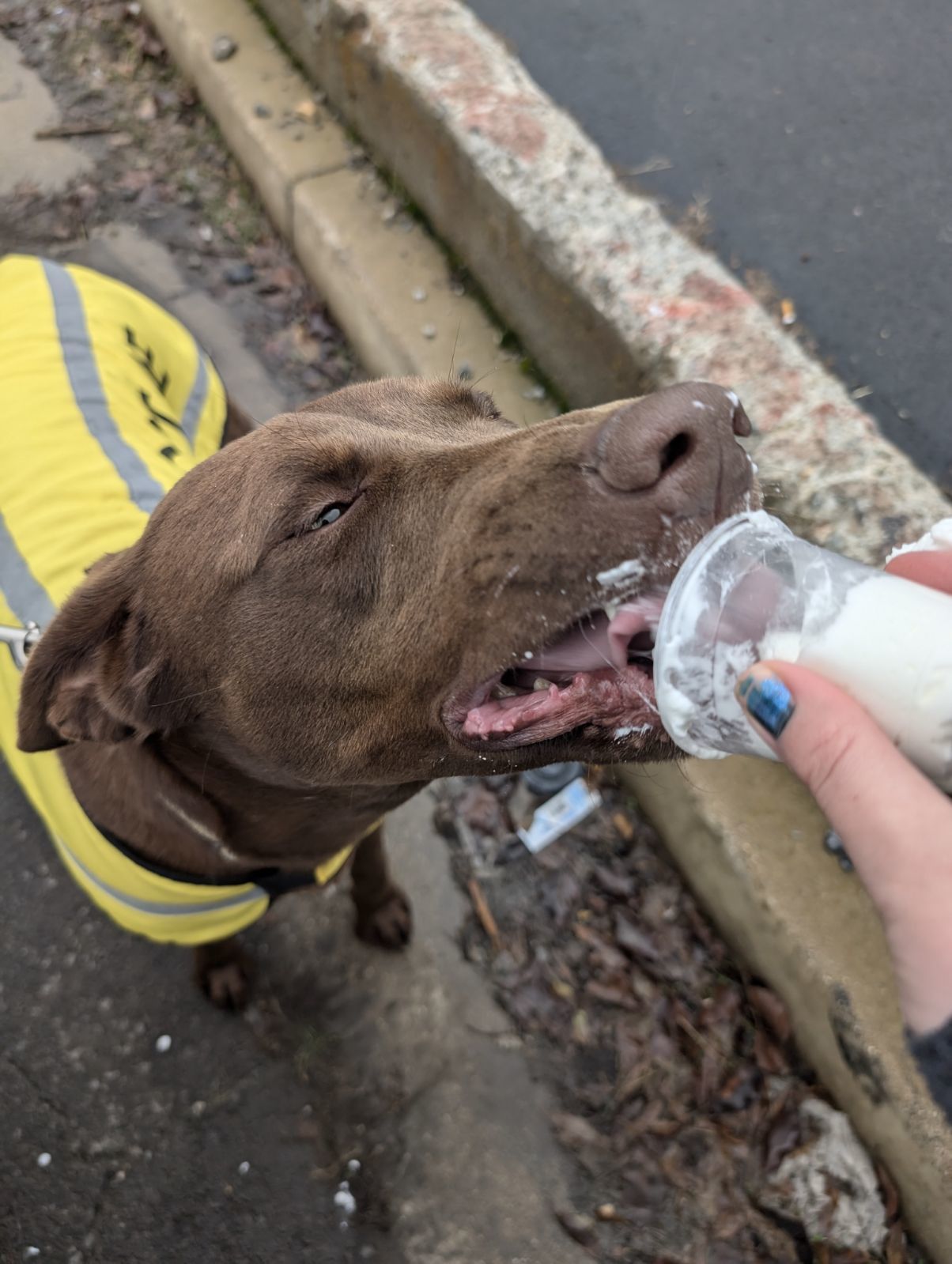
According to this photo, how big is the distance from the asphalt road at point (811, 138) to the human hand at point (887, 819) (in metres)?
2.50

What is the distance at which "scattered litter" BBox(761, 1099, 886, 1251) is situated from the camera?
245 centimetres

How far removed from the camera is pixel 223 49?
4.76m

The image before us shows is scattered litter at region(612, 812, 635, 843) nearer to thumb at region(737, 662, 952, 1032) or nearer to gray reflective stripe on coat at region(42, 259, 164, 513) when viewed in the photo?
gray reflective stripe on coat at region(42, 259, 164, 513)

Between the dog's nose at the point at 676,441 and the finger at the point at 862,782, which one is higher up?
the dog's nose at the point at 676,441

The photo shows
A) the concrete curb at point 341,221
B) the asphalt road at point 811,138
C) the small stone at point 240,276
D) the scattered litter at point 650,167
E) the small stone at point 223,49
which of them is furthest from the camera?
the small stone at point 223,49

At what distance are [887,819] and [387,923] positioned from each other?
216cm

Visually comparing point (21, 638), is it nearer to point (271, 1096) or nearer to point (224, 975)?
point (224, 975)

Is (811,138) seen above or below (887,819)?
below

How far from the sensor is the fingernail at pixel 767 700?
3.78ft

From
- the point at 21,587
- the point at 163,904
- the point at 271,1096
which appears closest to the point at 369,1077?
the point at 271,1096

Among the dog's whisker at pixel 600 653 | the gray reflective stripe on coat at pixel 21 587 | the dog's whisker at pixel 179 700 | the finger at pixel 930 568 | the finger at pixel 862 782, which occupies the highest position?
the finger at pixel 862 782

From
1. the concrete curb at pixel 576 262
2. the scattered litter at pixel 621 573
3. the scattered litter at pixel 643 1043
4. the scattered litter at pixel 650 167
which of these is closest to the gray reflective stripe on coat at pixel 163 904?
the scattered litter at pixel 643 1043

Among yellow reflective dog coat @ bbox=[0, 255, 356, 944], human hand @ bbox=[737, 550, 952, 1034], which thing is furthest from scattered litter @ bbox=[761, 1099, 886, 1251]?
human hand @ bbox=[737, 550, 952, 1034]

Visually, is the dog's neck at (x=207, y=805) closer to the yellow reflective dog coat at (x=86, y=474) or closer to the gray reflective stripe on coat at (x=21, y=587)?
the yellow reflective dog coat at (x=86, y=474)
